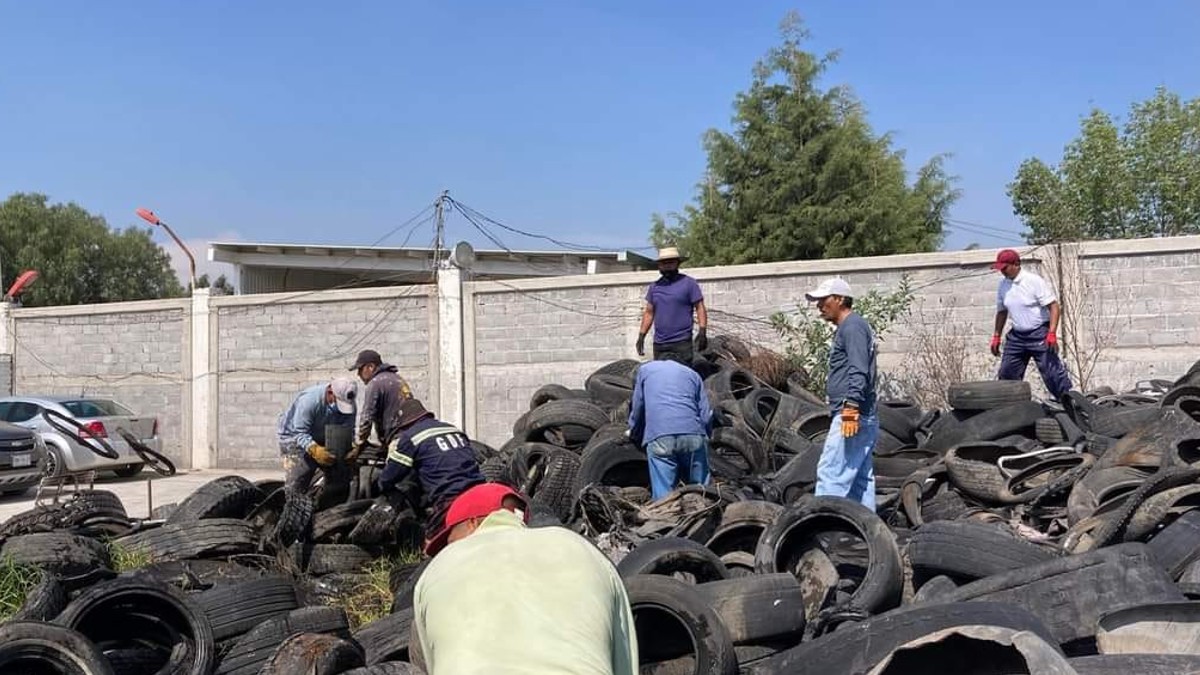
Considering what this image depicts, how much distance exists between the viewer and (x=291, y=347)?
48.1ft

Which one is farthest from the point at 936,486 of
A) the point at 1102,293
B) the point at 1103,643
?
the point at 1102,293

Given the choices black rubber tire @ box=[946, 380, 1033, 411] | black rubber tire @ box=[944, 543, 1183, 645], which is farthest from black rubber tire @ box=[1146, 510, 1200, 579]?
black rubber tire @ box=[946, 380, 1033, 411]

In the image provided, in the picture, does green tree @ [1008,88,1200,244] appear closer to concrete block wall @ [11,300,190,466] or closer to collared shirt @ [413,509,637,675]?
concrete block wall @ [11,300,190,466]

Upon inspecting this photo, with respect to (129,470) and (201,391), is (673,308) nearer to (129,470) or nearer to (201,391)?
(201,391)

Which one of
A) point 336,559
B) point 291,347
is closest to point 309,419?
point 336,559

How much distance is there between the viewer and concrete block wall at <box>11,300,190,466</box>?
1582 centimetres

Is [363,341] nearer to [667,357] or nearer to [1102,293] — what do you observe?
[667,357]

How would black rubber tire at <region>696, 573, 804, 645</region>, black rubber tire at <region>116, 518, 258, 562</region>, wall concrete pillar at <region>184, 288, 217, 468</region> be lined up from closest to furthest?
1. black rubber tire at <region>696, 573, 804, 645</region>
2. black rubber tire at <region>116, 518, 258, 562</region>
3. wall concrete pillar at <region>184, 288, 217, 468</region>

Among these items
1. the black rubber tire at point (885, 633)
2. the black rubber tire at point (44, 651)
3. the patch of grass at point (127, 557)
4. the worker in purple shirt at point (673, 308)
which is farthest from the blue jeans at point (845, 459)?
the patch of grass at point (127, 557)

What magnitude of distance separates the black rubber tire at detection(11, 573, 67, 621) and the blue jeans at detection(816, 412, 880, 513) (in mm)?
4285

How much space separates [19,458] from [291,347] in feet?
12.3

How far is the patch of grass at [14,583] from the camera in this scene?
5430 mm

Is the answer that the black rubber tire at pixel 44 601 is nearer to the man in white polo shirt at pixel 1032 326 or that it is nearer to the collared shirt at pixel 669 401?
the collared shirt at pixel 669 401

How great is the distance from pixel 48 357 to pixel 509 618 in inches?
708
